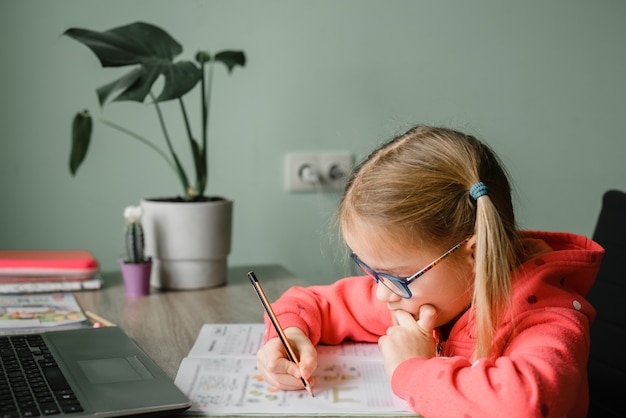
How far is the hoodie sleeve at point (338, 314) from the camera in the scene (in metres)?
1.01

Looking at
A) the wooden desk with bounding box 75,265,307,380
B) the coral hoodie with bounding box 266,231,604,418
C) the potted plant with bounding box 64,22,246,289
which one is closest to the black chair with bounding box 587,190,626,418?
the coral hoodie with bounding box 266,231,604,418

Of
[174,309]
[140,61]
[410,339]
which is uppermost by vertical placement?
[140,61]

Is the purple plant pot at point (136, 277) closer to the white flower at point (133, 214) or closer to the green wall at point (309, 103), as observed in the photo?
the white flower at point (133, 214)

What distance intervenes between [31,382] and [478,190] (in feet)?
1.71

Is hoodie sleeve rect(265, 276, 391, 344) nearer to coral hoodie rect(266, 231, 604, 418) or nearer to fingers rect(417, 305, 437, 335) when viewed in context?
coral hoodie rect(266, 231, 604, 418)

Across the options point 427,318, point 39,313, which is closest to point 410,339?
point 427,318

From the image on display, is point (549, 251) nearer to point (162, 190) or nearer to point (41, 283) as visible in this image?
point (41, 283)

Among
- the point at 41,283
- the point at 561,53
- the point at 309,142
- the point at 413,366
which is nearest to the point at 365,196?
the point at 413,366

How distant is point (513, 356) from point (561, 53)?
1.31 meters

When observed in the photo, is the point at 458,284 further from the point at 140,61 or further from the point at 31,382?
the point at 140,61

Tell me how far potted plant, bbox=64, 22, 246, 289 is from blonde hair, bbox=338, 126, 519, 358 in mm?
552

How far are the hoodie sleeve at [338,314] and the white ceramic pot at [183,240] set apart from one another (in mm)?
380

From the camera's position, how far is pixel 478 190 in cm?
82

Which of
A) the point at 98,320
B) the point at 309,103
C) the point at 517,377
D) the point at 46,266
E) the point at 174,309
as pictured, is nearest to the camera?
the point at 517,377
